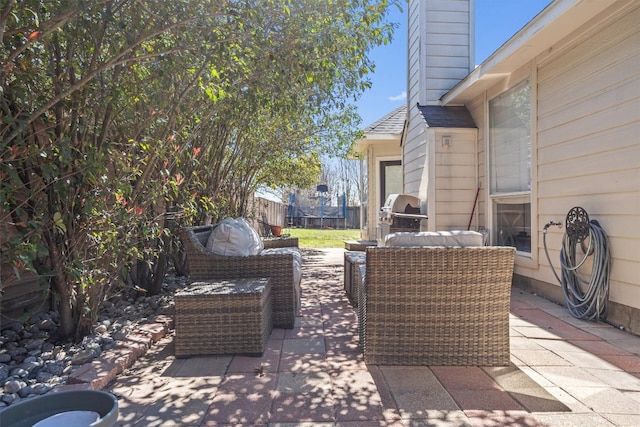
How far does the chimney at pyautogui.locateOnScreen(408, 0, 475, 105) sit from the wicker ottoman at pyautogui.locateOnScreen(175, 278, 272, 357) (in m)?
4.21

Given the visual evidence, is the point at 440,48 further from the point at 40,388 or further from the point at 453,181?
the point at 40,388

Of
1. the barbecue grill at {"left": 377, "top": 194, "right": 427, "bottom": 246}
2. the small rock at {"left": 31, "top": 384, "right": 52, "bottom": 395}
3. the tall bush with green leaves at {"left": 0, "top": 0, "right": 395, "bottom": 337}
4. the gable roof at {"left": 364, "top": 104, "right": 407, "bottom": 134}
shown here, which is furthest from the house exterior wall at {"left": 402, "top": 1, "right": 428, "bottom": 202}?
the small rock at {"left": 31, "top": 384, "right": 52, "bottom": 395}

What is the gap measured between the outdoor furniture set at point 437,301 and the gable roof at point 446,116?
323cm

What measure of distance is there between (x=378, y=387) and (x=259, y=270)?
1.33 meters

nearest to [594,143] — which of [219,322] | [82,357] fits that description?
[219,322]

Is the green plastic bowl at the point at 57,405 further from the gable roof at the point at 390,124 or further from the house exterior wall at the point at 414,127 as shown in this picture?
the gable roof at the point at 390,124

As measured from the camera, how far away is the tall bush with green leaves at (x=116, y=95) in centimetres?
198

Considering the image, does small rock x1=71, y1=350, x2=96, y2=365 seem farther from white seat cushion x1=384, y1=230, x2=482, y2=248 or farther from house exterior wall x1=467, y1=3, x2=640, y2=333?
house exterior wall x1=467, y1=3, x2=640, y2=333

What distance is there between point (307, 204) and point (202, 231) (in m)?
17.5

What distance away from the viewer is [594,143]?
3.14 metres

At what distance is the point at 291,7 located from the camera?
9.39ft

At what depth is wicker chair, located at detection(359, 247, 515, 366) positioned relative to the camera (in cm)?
217

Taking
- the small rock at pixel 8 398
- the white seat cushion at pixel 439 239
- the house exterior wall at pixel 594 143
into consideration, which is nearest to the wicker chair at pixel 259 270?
the white seat cushion at pixel 439 239

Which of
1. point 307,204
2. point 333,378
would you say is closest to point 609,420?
point 333,378
